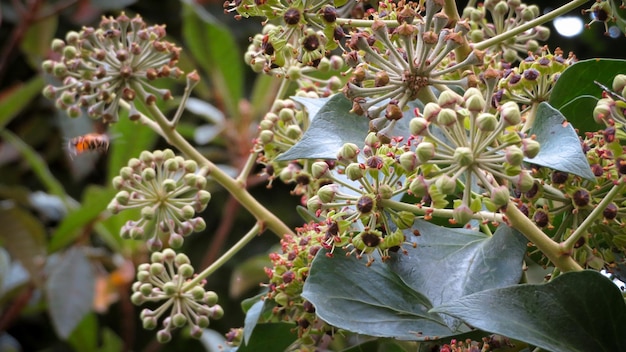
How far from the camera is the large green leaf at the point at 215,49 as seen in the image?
254cm

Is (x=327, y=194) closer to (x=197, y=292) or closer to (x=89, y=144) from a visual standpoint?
(x=197, y=292)

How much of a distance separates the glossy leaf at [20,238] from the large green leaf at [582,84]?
1941mm

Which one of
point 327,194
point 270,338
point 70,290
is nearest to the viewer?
point 327,194

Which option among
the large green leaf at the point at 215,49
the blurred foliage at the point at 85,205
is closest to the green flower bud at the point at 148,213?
the blurred foliage at the point at 85,205

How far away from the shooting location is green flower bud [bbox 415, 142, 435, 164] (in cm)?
69

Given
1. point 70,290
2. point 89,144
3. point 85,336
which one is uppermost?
point 89,144

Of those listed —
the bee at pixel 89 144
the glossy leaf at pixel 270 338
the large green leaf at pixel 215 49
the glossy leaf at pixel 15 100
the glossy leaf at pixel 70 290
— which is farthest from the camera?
the glossy leaf at pixel 15 100

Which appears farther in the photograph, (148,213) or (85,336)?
(85,336)

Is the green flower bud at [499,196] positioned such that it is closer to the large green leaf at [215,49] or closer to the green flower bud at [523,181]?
the green flower bud at [523,181]

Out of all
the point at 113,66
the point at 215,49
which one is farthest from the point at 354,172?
the point at 215,49

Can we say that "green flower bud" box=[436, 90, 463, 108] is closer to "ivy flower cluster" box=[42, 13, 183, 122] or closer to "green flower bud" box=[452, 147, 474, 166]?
"green flower bud" box=[452, 147, 474, 166]

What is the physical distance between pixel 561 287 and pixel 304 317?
13.6 inches

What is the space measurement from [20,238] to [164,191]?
5.18 ft

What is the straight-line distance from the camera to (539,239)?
0.75 m
